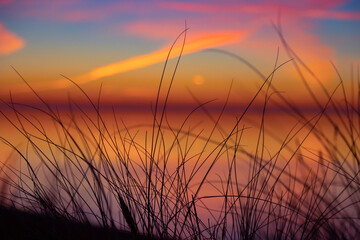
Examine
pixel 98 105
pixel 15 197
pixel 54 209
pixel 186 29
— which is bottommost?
pixel 54 209

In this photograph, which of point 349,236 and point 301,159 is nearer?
point 349,236

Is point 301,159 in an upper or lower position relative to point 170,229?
upper

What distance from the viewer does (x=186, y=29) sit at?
2.54 metres

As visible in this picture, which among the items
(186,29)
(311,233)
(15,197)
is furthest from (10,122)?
(311,233)

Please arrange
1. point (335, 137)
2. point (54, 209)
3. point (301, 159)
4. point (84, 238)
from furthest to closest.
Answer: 1. point (301, 159)
2. point (335, 137)
3. point (54, 209)
4. point (84, 238)

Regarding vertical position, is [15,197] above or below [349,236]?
A: above

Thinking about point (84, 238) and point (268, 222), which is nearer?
point (84, 238)

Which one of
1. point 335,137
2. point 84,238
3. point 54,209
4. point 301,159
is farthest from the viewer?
point 301,159

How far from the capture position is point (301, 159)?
95.0 inches

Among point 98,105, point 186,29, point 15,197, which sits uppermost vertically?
point 186,29

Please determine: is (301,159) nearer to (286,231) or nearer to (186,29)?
(286,231)

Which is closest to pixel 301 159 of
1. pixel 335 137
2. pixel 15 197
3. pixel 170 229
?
pixel 335 137

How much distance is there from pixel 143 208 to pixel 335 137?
827 millimetres

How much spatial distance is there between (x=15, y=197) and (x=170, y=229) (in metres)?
Answer: 0.72
